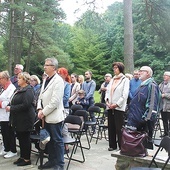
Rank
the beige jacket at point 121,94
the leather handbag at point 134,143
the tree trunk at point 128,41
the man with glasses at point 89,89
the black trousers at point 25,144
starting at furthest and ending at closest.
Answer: the tree trunk at point 128,41, the man with glasses at point 89,89, the beige jacket at point 121,94, the black trousers at point 25,144, the leather handbag at point 134,143

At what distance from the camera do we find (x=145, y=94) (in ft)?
14.7

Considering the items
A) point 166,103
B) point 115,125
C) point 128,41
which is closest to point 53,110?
point 115,125

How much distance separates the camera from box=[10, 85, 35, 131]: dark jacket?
4.46m

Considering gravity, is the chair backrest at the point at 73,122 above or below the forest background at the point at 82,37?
below

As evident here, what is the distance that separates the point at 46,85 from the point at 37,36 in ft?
50.7

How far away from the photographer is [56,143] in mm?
4148

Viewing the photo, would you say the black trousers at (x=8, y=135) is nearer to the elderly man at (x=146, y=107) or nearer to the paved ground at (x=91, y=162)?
the paved ground at (x=91, y=162)

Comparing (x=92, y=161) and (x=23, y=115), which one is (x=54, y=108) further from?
(x=92, y=161)

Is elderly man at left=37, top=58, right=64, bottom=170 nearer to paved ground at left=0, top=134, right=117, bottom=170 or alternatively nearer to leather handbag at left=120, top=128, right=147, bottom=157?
paved ground at left=0, top=134, right=117, bottom=170

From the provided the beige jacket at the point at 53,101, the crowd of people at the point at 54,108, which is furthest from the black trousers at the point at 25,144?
the beige jacket at the point at 53,101


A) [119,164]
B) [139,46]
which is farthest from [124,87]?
[139,46]

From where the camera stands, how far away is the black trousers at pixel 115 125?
5.25 m

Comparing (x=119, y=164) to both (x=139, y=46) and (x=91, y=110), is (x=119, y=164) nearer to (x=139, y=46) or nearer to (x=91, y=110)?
(x=91, y=110)

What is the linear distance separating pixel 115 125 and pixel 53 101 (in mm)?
1806
